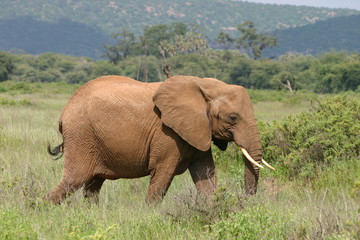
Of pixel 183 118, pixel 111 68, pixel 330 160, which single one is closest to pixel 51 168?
pixel 183 118

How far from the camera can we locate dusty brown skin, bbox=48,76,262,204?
627cm

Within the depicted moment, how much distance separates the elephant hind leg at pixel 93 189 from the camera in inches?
263

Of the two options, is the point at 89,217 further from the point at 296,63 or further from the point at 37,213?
the point at 296,63

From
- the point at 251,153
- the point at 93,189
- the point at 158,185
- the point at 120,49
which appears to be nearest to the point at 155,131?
the point at 158,185

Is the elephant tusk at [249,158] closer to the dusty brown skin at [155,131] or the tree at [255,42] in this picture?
the dusty brown skin at [155,131]

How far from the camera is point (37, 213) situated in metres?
5.88

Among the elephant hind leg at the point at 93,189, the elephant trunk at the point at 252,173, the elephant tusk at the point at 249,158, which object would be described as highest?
the elephant tusk at the point at 249,158

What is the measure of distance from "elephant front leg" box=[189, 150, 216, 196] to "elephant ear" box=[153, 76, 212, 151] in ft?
0.95

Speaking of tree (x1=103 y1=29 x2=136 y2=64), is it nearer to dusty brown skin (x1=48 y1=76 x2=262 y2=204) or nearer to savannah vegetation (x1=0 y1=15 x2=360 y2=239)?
savannah vegetation (x1=0 y1=15 x2=360 y2=239)

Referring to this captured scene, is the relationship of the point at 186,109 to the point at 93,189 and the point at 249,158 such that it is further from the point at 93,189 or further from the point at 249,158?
the point at 93,189

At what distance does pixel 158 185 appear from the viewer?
6.27m

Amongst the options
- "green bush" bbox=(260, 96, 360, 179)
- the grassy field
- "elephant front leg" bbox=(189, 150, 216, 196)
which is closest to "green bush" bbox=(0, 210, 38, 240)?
the grassy field

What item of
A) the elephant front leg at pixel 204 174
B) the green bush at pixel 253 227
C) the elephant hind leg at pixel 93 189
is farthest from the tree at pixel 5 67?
the green bush at pixel 253 227

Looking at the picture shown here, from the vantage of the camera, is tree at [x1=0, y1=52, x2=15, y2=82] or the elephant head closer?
the elephant head
